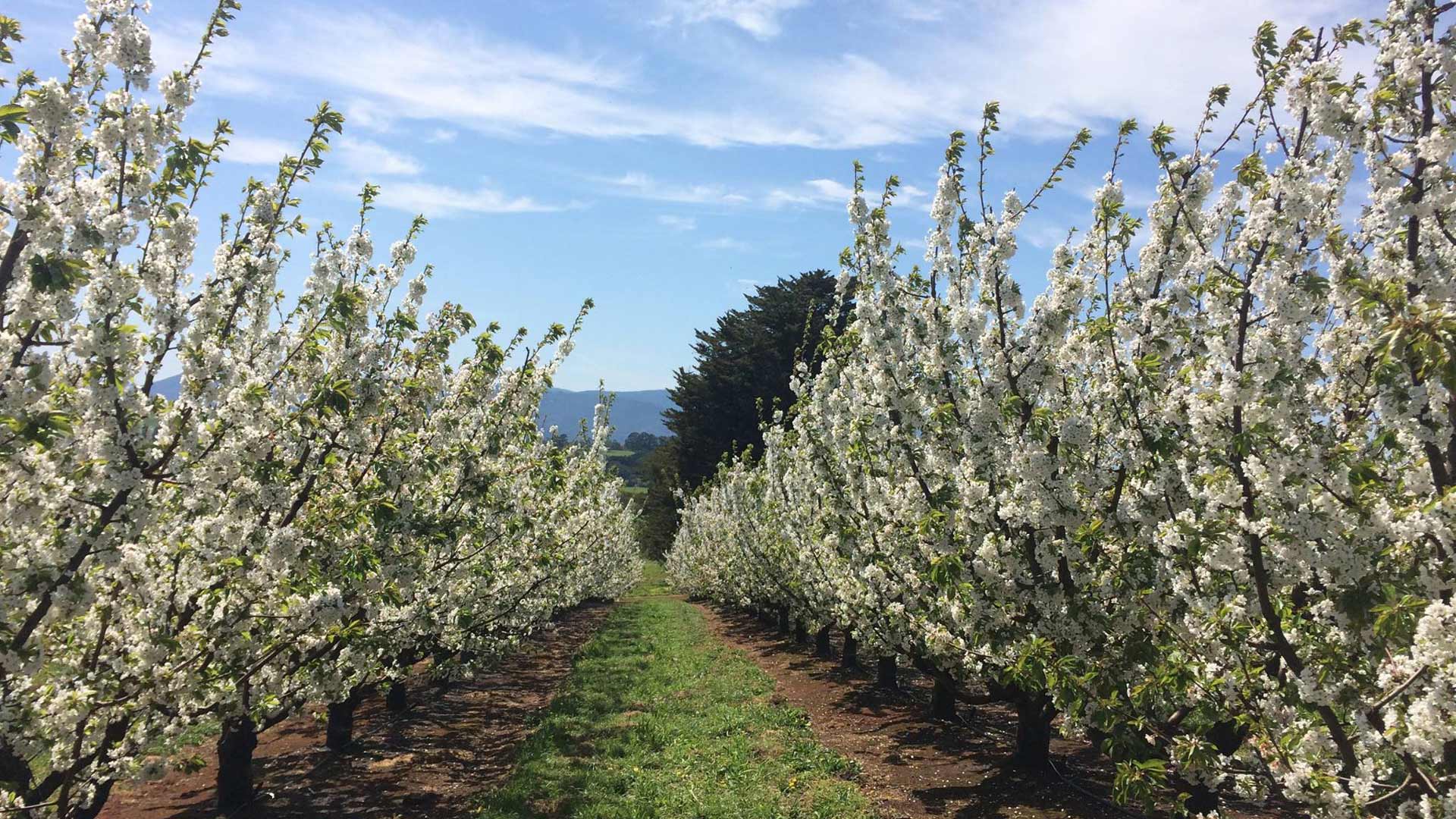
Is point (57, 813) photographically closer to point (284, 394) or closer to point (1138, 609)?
point (284, 394)

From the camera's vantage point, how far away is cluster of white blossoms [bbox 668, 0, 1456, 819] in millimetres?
4195

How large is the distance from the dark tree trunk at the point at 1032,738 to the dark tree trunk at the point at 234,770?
1056 cm

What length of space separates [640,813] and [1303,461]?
8.79 meters

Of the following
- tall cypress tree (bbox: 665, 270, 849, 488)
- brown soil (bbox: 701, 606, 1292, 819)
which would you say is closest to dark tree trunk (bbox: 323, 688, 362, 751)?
brown soil (bbox: 701, 606, 1292, 819)

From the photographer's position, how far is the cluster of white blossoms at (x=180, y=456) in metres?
4.88

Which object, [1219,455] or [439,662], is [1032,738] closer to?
[1219,455]

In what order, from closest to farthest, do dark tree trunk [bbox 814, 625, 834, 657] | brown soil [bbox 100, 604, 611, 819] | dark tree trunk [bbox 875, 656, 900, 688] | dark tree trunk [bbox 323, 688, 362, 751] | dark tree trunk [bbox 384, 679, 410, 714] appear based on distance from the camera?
1. brown soil [bbox 100, 604, 611, 819]
2. dark tree trunk [bbox 323, 688, 362, 751]
3. dark tree trunk [bbox 384, 679, 410, 714]
4. dark tree trunk [bbox 875, 656, 900, 688]
5. dark tree trunk [bbox 814, 625, 834, 657]

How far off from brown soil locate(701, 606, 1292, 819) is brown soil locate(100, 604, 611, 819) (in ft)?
19.8

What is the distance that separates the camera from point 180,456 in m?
5.81

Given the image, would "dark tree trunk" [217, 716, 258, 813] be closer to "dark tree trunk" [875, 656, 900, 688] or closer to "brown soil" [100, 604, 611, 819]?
"brown soil" [100, 604, 611, 819]

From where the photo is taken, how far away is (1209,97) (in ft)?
20.2

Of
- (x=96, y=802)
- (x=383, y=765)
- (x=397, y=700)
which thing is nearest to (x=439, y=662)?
(x=383, y=765)

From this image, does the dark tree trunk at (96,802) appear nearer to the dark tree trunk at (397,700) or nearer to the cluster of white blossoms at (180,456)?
the cluster of white blossoms at (180,456)

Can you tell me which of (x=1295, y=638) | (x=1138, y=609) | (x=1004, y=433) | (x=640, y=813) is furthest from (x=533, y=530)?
(x=1295, y=638)
